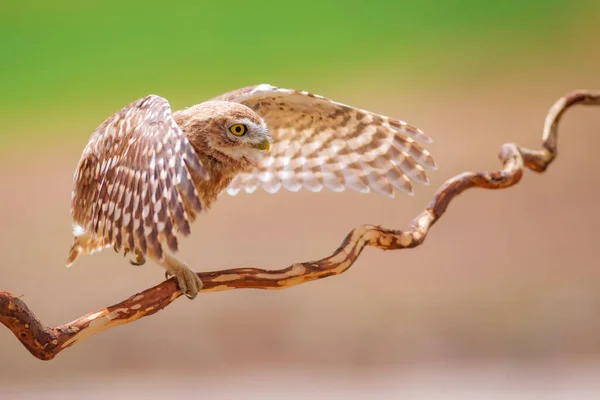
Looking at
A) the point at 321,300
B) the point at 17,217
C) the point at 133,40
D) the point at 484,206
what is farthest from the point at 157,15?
the point at 484,206

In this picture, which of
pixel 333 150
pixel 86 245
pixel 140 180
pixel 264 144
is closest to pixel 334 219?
pixel 333 150

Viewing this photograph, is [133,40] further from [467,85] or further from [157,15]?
[467,85]

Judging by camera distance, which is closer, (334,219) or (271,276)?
(271,276)

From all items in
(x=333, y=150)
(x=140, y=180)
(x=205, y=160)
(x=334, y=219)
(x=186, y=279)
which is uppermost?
(x=334, y=219)

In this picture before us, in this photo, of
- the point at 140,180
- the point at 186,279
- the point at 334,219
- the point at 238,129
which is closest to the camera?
the point at 140,180

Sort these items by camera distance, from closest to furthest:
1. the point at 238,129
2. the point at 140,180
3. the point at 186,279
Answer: the point at 140,180 < the point at 186,279 < the point at 238,129

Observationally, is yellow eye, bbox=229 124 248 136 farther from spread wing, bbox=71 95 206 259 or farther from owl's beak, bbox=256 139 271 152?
spread wing, bbox=71 95 206 259

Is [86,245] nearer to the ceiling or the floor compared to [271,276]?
nearer to the ceiling

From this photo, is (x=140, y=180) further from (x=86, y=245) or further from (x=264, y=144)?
(x=86, y=245)
